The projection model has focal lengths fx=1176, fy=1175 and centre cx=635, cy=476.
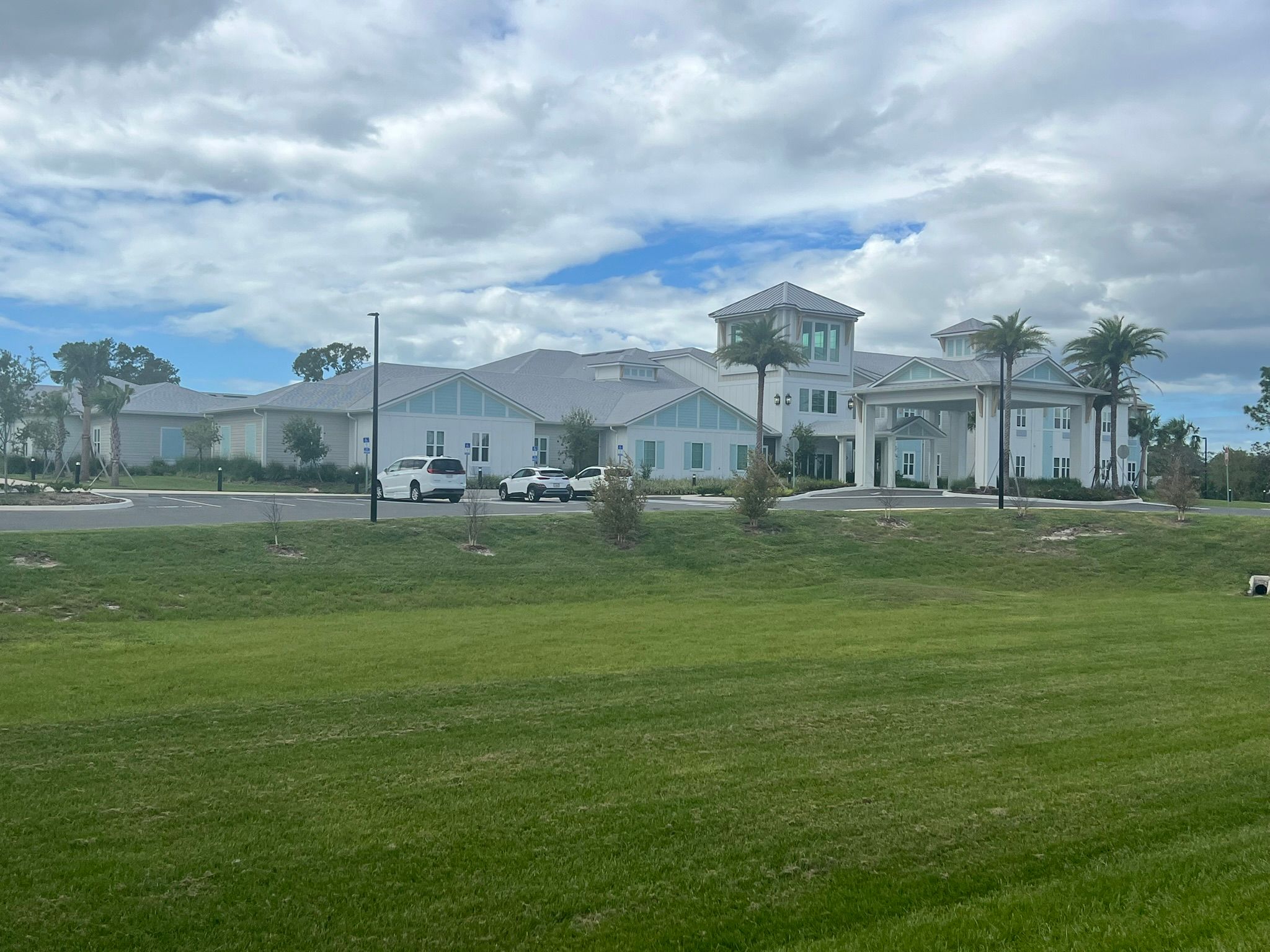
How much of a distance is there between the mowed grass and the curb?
12.0m

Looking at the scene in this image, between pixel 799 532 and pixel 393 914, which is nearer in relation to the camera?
pixel 393 914

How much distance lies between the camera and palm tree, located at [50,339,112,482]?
52.1 m

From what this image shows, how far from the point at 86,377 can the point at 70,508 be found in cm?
2930

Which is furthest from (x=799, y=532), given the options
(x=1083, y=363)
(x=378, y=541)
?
(x=1083, y=363)

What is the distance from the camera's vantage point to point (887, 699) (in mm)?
11008

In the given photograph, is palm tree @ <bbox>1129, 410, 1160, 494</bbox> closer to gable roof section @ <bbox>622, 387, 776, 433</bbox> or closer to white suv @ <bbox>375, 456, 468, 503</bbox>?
gable roof section @ <bbox>622, 387, 776, 433</bbox>

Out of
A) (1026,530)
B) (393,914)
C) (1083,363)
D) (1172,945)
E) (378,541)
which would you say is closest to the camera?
(1172,945)

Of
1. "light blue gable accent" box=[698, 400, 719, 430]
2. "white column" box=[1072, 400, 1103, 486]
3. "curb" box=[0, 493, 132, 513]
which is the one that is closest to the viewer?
"curb" box=[0, 493, 132, 513]

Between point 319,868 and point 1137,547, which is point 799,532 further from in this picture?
point 319,868

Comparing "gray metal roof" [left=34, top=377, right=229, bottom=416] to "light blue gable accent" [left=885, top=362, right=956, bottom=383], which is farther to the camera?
"gray metal roof" [left=34, top=377, right=229, bottom=416]

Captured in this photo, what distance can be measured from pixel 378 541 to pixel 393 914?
20414mm

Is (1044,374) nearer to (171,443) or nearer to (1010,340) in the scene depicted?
(1010,340)

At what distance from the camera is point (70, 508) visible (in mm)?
30953

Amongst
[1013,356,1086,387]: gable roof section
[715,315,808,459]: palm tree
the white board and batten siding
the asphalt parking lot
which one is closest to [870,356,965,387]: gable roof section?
[1013,356,1086,387]: gable roof section
